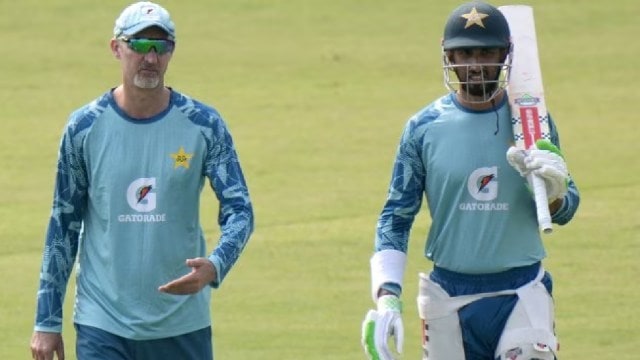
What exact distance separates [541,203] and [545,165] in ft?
0.52

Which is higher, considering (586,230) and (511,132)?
(511,132)

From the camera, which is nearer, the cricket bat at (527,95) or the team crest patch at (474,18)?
the cricket bat at (527,95)

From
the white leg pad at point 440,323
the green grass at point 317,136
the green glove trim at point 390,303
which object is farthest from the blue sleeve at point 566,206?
the green grass at point 317,136

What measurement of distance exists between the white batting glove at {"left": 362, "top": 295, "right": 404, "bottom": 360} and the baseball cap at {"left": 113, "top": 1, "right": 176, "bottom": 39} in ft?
4.86

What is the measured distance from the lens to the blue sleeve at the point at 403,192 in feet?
29.0

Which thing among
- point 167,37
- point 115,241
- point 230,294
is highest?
point 167,37

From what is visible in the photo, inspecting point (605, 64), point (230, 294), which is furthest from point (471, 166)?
point (605, 64)

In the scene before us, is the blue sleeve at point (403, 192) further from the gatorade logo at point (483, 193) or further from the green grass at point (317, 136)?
the green grass at point (317, 136)

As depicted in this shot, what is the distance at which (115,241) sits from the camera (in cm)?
853

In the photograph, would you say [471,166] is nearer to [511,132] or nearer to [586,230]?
[511,132]

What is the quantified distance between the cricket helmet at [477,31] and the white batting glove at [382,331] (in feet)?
3.89

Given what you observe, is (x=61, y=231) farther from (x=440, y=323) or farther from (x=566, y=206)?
(x=566, y=206)

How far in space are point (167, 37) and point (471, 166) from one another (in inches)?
56.1

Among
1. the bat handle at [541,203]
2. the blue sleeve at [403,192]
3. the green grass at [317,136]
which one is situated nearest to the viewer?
the bat handle at [541,203]
